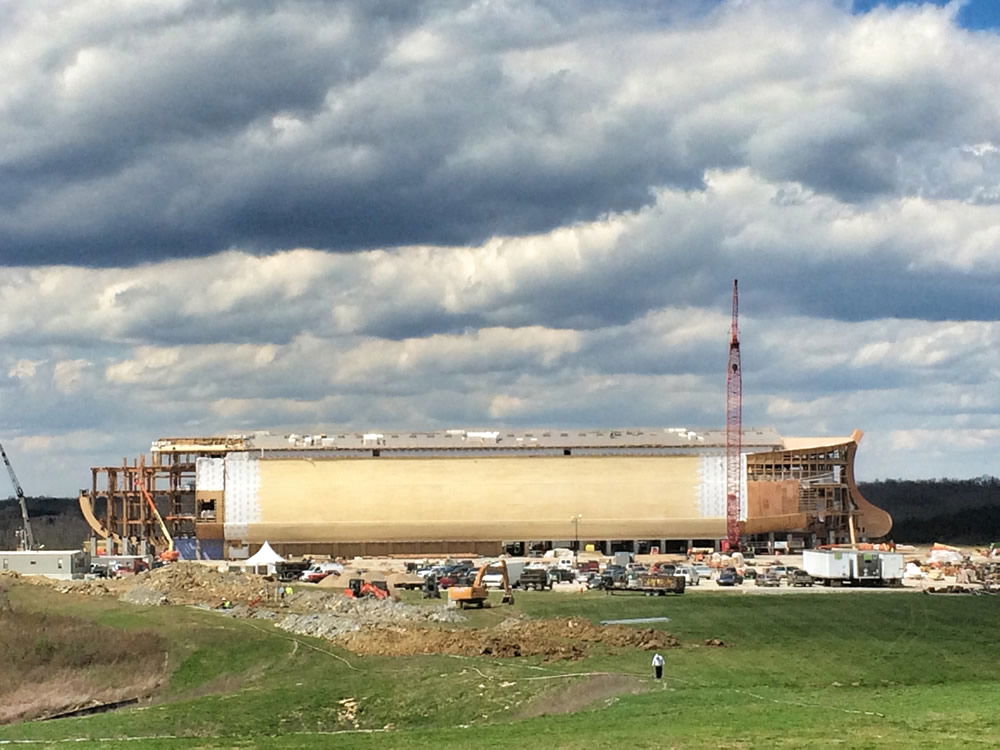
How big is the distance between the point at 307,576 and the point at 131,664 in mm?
61018

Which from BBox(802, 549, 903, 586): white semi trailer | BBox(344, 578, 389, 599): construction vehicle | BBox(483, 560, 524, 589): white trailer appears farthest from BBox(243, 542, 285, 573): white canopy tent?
BBox(802, 549, 903, 586): white semi trailer

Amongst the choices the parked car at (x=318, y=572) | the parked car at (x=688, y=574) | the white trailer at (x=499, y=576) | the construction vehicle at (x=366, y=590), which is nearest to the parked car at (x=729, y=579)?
the parked car at (x=688, y=574)

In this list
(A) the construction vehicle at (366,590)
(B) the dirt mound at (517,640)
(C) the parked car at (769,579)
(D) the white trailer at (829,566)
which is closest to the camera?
(B) the dirt mound at (517,640)

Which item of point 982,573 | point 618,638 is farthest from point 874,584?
point 618,638

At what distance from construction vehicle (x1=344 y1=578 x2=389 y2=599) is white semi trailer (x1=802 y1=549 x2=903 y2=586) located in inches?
1625

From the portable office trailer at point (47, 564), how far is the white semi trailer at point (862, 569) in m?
78.5

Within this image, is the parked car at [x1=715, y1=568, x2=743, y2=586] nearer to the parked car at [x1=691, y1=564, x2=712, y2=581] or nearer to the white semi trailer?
the parked car at [x1=691, y1=564, x2=712, y2=581]

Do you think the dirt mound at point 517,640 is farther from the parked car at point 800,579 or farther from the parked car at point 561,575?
the parked car at point 561,575

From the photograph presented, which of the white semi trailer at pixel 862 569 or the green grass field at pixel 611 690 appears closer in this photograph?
the green grass field at pixel 611 690

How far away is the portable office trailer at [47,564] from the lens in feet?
501

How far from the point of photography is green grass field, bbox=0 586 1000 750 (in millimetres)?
50906

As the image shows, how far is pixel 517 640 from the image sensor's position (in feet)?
272

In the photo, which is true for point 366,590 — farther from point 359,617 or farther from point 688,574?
point 688,574

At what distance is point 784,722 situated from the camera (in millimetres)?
51062
